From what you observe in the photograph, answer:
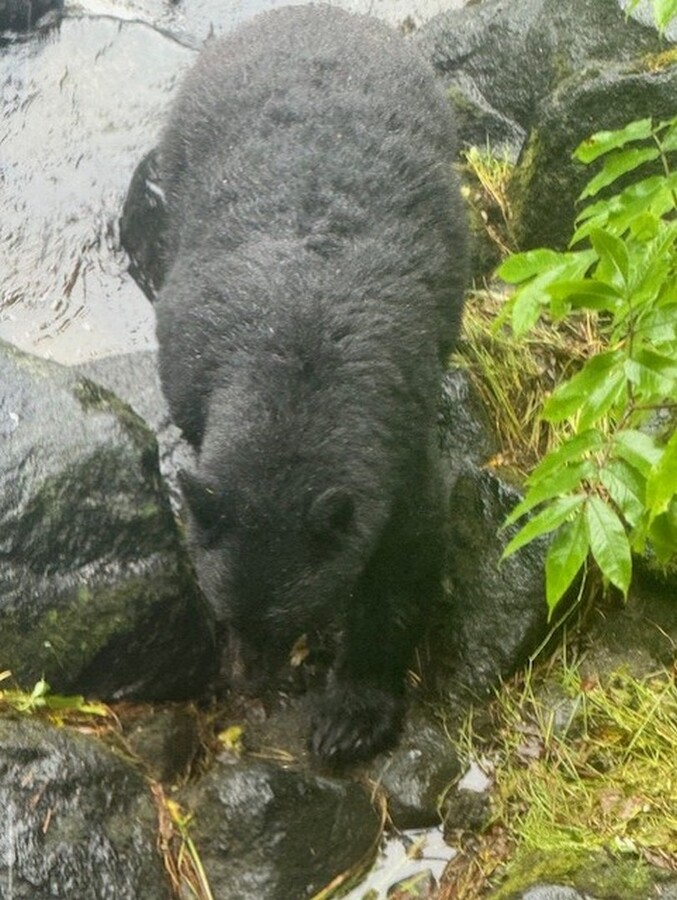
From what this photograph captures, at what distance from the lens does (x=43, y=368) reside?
489cm

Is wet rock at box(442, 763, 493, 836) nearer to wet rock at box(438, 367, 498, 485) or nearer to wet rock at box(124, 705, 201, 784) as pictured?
wet rock at box(124, 705, 201, 784)

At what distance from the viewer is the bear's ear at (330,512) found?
12.8ft

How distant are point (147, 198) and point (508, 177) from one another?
78.5 inches

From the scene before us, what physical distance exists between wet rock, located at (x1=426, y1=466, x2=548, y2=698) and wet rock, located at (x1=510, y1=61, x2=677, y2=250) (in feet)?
4.97

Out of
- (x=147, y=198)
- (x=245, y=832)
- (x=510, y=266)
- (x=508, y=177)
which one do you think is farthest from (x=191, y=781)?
(x=508, y=177)

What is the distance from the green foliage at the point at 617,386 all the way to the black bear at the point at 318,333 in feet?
4.01

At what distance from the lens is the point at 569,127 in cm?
586

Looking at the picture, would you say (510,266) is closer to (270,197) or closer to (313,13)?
(270,197)

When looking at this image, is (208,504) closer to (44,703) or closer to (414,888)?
(44,703)

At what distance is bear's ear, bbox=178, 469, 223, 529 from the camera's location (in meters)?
3.96

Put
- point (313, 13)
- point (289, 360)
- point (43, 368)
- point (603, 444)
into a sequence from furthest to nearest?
point (313, 13) < point (43, 368) < point (289, 360) < point (603, 444)

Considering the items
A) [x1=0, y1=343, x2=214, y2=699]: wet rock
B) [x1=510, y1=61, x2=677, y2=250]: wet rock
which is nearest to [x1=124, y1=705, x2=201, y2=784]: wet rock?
[x1=0, y1=343, x2=214, y2=699]: wet rock

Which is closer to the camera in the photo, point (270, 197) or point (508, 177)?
point (270, 197)

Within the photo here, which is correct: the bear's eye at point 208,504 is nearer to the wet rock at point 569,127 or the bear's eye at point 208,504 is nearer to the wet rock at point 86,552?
the wet rock at point 86,552
